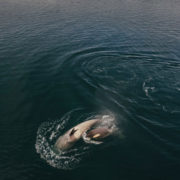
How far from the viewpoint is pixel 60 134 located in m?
17.3

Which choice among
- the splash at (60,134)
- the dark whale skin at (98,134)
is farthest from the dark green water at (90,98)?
the dark whale skin at (98,134)

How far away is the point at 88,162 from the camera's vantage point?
14.9 m

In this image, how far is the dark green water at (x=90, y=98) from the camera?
14719 millimetres

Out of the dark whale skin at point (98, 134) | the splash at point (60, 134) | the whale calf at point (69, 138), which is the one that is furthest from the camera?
the dark whale skin at point (98, 134)

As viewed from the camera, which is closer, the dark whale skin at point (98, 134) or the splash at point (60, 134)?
the splash at point (60, 134)

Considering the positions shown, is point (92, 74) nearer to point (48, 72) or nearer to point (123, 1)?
point (48, 72)

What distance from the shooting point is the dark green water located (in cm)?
1472

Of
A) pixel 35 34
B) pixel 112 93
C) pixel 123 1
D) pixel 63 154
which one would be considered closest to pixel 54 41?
pixel 35 34

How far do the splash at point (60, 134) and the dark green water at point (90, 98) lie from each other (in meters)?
0.10

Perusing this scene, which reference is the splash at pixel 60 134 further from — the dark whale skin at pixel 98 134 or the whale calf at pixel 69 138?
the dark whale skin at pixel 98 134

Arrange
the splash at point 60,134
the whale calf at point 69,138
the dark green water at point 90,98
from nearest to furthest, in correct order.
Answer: the dark green water at point 90,98
the splash at point 60,134
the whale calf at point 69,138

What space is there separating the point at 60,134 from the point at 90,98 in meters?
6.74

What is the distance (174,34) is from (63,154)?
44.4 m

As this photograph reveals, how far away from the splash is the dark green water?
10 cm
